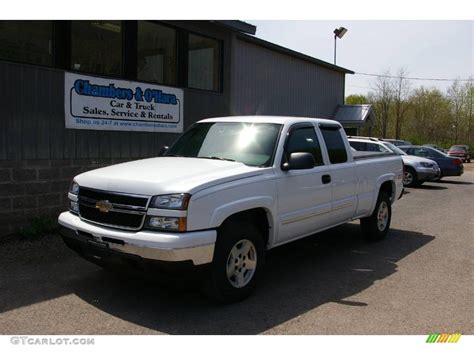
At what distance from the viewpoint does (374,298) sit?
4855mm

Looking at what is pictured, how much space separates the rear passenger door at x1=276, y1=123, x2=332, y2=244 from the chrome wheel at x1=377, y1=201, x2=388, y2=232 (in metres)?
1.88

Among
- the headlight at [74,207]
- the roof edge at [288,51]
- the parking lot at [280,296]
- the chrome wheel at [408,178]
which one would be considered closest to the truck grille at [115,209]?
the headlight at [74,207]

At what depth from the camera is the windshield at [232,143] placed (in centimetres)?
520

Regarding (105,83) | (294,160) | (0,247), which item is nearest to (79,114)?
(105,83)

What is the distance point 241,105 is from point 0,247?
8.00 meters

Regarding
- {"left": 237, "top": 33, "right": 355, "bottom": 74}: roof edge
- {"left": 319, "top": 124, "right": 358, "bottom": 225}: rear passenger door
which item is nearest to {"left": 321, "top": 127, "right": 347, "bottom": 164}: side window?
{"left": 319, "top": 124, "right": 358, "bottom": 225}: rear passenger door

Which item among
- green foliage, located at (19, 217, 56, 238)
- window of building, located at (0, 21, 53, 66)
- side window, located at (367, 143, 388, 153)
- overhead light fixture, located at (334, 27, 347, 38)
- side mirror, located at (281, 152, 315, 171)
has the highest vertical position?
overhead light fixture, located at (334, 27, 347, 38)

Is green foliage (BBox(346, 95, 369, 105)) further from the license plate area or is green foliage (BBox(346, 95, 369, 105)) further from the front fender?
the license plate area

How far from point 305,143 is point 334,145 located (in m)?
0.76

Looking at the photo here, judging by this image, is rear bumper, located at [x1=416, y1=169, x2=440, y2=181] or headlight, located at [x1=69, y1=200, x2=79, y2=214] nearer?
headlight, located at [x1=69, y1=200, x2=79, y2=214]

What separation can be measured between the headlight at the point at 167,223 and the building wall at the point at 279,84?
8553mm

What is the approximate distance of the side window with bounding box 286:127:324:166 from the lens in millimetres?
5520

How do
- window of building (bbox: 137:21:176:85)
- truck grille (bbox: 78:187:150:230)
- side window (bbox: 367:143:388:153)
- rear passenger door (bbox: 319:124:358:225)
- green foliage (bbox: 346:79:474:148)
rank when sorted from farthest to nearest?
green foliage (bbox: 346:79:474:148), side window (bbox: 367:143:388:153), window of building (bbox: 137:21:176:85), rear passenger door (bbox: 319:124:358:225), truck grille (bbox: 78:187:150:230)

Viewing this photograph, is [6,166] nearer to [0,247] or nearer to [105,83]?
[0,247]
